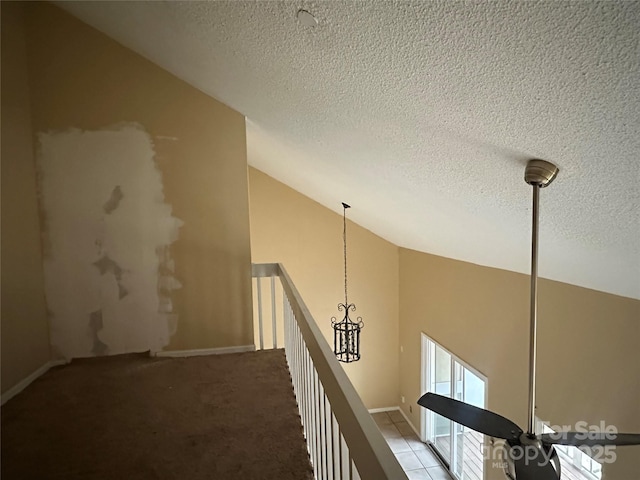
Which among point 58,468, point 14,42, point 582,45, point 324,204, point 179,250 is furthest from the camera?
point 324,204

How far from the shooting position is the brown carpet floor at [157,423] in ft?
6.62

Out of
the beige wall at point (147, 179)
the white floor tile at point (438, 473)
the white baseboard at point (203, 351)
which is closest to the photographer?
the beige wall at point (147, 179)

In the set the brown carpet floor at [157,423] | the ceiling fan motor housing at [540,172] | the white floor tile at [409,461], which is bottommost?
the white floor tile at [409,461]

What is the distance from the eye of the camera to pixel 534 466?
1.62 meters

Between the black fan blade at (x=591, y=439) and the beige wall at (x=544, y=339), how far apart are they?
1.36m

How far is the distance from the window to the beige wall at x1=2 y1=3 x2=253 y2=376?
3513 mm

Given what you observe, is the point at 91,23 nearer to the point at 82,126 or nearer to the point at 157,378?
the point at 82,126

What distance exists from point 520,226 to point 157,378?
9.35ft

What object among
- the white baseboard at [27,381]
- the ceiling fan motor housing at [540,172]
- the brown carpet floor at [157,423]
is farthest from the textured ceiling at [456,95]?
the white baseboard at [27,381]

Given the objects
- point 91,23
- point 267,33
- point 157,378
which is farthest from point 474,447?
point 91,23

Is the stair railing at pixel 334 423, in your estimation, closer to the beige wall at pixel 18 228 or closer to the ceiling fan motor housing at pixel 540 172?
the ceiling fan motor housing at pixel 540 172

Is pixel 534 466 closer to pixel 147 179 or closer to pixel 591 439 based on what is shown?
pixel 591 439

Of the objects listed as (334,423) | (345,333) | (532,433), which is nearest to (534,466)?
(532,433)

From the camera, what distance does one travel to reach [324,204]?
656 centimetres
